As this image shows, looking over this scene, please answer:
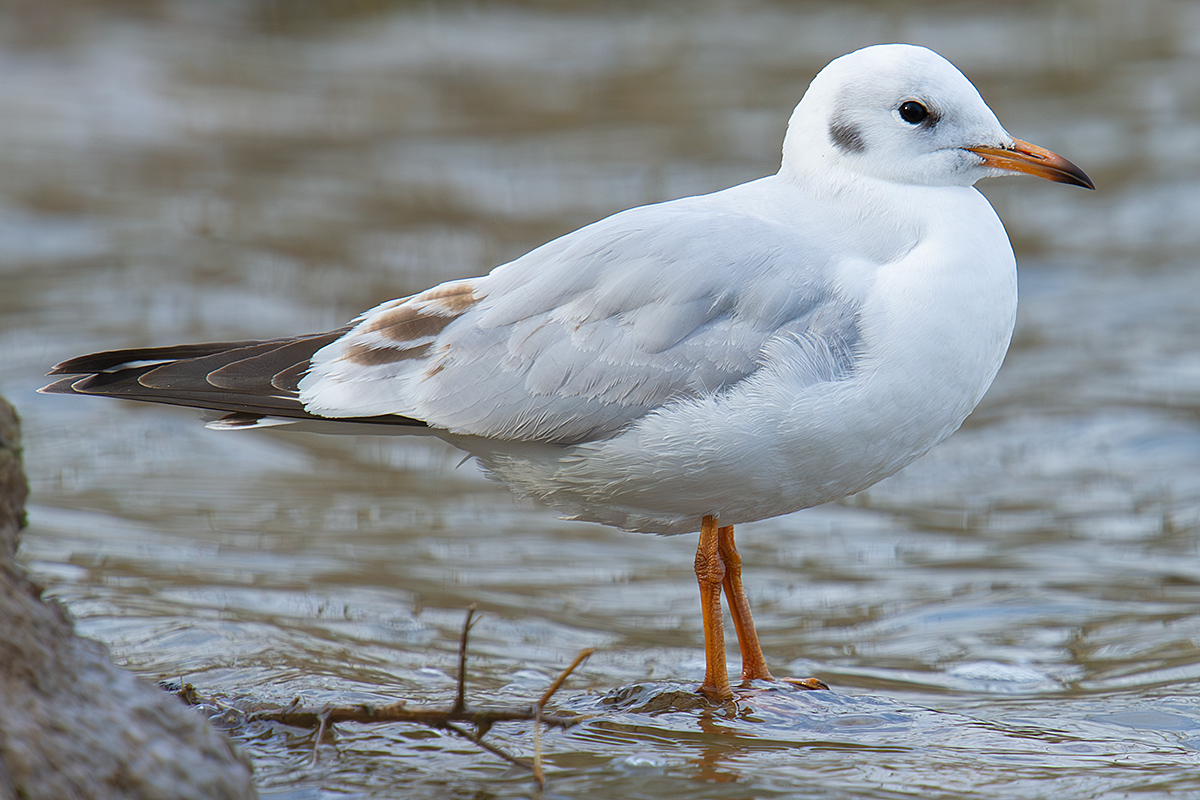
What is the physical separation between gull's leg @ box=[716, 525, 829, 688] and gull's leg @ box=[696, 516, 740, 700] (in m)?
0.20

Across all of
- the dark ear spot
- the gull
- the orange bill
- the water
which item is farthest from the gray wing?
the water

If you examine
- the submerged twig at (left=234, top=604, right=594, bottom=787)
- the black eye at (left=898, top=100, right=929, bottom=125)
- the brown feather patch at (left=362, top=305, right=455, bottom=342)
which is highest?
the black eye at (left=898, top=100, right=929, bottom=125)

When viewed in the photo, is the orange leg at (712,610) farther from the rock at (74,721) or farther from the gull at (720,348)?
the rock at (74,721)

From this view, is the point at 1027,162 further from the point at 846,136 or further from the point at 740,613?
the point at 740,613

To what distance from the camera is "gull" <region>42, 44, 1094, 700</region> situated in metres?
3.84

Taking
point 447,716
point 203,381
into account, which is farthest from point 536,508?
point 447,716

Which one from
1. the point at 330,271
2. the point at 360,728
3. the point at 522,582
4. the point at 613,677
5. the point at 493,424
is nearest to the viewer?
the point at 360,728

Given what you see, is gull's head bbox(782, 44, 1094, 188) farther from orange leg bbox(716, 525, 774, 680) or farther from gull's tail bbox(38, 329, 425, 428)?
gull's tail bbox(38, 329, 425, 428)

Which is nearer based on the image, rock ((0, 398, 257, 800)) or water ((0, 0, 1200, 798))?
rock ((0, 398, 257, 800))

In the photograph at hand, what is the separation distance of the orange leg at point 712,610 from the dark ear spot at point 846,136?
1097 millimetres

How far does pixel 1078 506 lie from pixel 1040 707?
8.13ft

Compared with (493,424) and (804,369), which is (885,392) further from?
(493,424)

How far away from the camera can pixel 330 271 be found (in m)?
9.90

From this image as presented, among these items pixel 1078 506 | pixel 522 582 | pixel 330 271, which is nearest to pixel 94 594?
pixel 522 582
